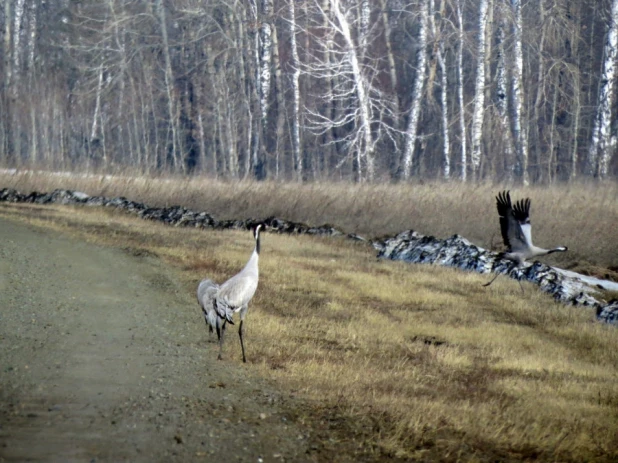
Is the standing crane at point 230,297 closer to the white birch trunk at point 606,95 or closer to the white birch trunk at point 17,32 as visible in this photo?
the white birch trunk at point 606,95

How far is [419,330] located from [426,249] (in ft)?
26.5

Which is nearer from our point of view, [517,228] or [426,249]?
[517,228]

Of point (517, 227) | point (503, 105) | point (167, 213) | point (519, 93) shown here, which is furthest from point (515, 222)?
point (503, 105)

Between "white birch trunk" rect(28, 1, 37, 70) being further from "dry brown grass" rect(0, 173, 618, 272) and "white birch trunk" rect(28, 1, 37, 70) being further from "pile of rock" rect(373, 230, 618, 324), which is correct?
"pile of rock" rect(373, 230, 618, 324)

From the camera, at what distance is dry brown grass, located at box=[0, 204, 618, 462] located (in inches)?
304

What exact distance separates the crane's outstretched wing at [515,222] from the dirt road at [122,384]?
5.34 meters

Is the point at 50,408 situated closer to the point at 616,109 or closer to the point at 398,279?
the point at 398,279

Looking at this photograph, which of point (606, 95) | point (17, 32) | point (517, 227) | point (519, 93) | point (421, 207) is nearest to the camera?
point (517, 227)

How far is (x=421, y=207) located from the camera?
24.8m

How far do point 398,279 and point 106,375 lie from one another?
917 centimetres

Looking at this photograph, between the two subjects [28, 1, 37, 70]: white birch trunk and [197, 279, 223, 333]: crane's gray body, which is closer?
[197, 279, 223, 333]: crane's gray body

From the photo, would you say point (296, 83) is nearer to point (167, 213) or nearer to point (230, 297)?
point (167, 213)

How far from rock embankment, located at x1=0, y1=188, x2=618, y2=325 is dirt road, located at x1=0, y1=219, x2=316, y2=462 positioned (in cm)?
690

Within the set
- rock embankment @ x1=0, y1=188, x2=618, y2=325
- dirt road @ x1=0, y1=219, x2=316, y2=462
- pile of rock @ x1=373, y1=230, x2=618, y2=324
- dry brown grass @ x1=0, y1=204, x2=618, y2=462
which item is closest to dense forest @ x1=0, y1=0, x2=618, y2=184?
rock embankment @ x1=0, y1=188, x2=618, y2=325
